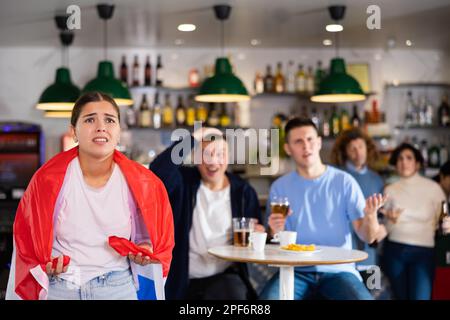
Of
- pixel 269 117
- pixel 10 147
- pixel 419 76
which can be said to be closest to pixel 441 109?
pixel 419 76

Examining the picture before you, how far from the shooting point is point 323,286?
2533mm

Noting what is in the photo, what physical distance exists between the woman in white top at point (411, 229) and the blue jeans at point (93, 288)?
6.41 ft

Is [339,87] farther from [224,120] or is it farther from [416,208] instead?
Result: [224,120]

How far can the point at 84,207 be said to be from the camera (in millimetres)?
1635

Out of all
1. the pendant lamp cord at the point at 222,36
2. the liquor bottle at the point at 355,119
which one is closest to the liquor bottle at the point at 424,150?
the liquor bottle at the point at 355,119

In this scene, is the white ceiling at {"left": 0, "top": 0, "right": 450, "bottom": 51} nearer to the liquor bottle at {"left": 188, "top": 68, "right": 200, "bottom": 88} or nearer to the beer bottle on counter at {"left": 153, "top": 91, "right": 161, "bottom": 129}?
the liquor bottle at {"left": 188, "top": 68, "right": 200, "bottom": 88}

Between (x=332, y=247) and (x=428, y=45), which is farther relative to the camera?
(x=428, y=45)

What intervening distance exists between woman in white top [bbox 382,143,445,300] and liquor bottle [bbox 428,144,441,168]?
1.72 m

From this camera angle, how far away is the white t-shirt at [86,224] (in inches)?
64.3

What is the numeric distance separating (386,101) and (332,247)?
3361mm

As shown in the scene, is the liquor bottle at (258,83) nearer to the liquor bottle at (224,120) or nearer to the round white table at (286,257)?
the liquor bottle at (224,120)

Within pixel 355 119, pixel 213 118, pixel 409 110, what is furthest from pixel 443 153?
pixel 213 118

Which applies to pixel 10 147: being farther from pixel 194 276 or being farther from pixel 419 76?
pixel 419 76

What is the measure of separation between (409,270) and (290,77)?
221 centimetres
